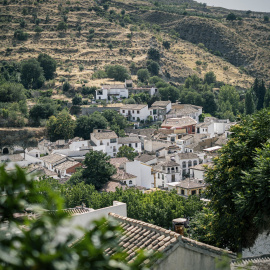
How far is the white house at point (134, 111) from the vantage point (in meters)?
59.3

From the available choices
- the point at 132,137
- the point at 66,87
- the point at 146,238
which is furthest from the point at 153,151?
the point at 146,238

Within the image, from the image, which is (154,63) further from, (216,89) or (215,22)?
(215,22)

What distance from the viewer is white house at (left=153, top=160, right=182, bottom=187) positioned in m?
39.5

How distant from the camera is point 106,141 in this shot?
158 feet

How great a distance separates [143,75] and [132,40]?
55.6 ft

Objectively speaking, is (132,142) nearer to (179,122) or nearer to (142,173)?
(179,122)

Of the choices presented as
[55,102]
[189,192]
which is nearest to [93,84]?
[55,102]

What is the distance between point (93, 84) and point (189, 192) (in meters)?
39.4

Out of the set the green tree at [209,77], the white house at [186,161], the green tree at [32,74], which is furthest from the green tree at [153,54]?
the white house at [186,161]

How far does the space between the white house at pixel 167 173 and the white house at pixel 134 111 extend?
64.7ft

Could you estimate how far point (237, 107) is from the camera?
234 ft

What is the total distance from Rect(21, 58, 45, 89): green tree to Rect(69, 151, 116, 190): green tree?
110ft

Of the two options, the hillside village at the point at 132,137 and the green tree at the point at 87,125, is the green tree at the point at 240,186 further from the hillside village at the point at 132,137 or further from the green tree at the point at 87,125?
the green tree at the point at 87,125

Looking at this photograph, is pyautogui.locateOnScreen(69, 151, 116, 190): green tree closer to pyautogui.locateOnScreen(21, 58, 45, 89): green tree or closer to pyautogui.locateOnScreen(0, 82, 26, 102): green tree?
pyautogui.locateOnScreen(0, 82, 26, 102): green tree
